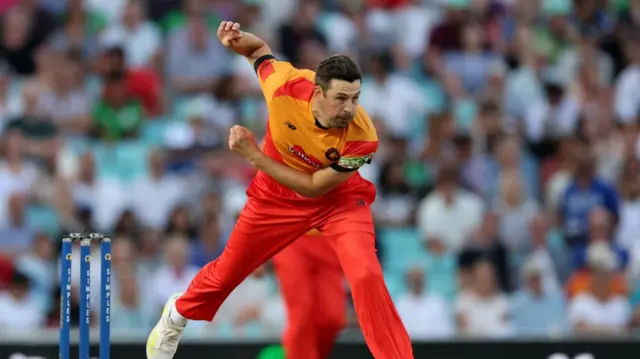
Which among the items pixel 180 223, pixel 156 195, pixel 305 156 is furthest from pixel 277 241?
pixel 156 195

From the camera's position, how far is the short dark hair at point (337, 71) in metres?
6.04

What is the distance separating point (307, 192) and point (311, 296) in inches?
39.7

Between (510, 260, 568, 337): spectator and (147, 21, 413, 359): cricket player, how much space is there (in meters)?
3.38

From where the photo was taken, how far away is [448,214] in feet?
32.6

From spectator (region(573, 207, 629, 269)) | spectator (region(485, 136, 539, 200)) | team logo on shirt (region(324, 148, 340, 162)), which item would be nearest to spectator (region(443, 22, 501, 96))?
spectator (region(485, 136, 539, 200))

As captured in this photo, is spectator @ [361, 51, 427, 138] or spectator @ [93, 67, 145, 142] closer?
spectator @ [93, 67, 145, 142]

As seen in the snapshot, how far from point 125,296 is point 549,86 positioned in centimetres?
405

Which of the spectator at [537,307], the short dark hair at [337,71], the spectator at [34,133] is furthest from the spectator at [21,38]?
the short dark hair at [337,71]

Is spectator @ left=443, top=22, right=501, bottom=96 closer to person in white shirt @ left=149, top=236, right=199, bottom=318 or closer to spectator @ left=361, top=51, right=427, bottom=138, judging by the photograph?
spectator @ left=361, top=51, right=427, bottom=138

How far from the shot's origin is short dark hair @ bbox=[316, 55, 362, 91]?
6.04m

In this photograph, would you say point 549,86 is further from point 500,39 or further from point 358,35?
point 358,35

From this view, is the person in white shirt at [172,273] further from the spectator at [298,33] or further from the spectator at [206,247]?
the spectator at [298,33]

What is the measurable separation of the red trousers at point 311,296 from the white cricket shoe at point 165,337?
27.8 inches

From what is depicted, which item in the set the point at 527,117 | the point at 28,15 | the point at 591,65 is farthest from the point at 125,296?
the point at 591,65
